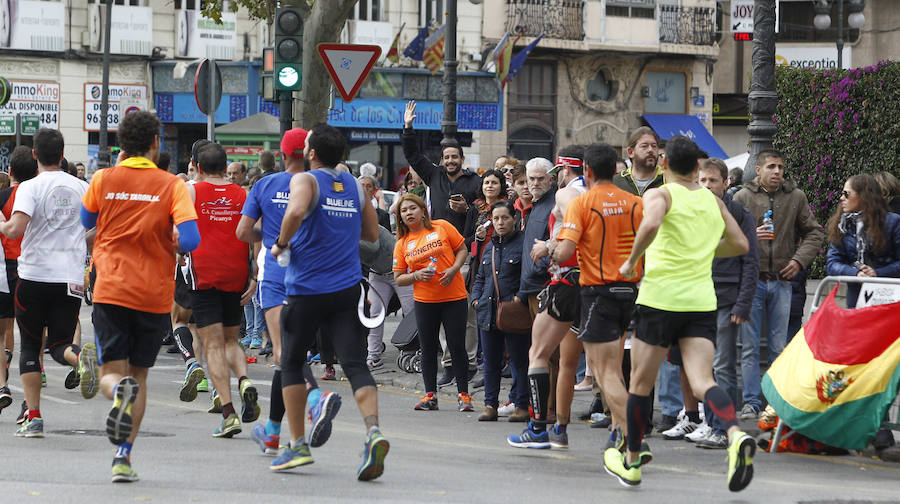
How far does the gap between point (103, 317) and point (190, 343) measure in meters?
3.95

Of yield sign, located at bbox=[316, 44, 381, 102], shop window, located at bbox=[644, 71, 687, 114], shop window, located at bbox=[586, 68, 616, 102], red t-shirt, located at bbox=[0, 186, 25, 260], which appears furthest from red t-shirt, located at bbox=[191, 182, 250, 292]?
shop window, located at bbox=[644, 71, 687, 114]

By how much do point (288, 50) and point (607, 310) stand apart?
6.70 meters

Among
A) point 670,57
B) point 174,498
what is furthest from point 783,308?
point 670,57

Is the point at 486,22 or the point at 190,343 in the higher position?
the point at 486,22

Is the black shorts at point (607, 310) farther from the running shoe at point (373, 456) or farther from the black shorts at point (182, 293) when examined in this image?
the black shorts at point (182, 293)

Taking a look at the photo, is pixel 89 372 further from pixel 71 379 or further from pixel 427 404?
pixel 427 404

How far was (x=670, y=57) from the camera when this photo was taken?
4112cm

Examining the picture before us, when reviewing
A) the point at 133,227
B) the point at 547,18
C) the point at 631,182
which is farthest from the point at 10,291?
the point at 547,18

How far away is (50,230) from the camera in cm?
930

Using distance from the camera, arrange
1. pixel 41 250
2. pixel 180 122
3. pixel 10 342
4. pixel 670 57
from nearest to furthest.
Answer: pixel 41 250
pixel 10 342
pixel 180 122
pixel 670 57

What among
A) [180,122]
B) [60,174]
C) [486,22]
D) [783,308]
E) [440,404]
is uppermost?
[486,22]

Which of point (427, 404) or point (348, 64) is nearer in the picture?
point (427, 404)

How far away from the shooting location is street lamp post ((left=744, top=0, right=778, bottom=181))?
11165 millimetres

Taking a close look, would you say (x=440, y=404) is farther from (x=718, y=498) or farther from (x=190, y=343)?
(x=718, y=498)
